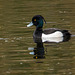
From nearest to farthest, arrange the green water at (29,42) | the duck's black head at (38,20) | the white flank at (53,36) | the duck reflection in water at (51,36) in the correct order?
the green water at (29,42) < the duck reflection in water at (51,36) < the white flank at (53,36) < the duck's black head at (38,20)

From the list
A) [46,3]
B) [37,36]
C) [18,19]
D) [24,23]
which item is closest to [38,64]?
[37,36]

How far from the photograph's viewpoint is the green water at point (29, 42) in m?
9.73

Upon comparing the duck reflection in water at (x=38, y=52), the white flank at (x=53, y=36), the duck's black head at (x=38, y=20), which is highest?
the duck's black head at (x=38, y=20)

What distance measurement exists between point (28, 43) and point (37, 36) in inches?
64.7

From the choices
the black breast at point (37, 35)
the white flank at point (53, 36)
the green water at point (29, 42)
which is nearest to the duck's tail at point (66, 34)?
the white flank at point (53, 36)

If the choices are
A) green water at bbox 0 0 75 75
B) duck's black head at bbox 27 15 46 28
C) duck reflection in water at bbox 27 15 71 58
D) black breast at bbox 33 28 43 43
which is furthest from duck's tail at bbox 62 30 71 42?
duck's black head at bbox 27 15 46 28

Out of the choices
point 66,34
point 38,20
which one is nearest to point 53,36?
point 66,34

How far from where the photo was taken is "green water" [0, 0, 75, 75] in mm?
9727

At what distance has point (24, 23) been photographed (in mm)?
17469

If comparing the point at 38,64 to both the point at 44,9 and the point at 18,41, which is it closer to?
the point at 18,41

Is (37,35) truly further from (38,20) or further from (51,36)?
(38,20)

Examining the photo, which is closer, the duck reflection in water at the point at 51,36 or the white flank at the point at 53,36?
the duck reflection in water at the point at 51,36

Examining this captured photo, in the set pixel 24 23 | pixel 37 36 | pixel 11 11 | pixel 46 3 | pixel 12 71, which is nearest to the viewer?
pixel 12 71

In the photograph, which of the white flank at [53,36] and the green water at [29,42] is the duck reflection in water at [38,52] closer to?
the green water at [29,42]
